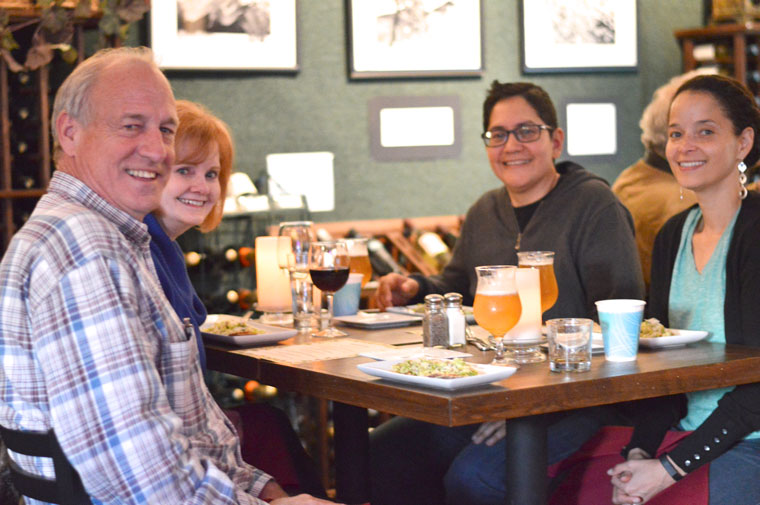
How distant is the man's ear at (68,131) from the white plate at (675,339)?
4.38 feet

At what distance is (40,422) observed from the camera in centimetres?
163

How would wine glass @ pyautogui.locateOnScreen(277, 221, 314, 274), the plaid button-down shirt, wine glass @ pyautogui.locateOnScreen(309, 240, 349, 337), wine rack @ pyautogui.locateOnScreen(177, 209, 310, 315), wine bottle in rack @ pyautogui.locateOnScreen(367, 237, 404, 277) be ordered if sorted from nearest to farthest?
the plaid button-down shirt
wine glass @ pyautogui.locateOnScreen(309, 240, 349, 337)
wine glass @ pyautogui.locateOnScreen(277, 221, 314, 274)
wine rack @ pyautogui.locateOnScreen(177, 209, 310, 315)
wine bottle in rack @ pyautogui.locateOnScreen(367, 237, 404, 277)

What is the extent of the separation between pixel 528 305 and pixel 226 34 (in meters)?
2.81

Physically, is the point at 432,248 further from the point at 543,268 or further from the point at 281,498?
the point at 281,498

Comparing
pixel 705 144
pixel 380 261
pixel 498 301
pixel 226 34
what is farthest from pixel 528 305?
pixel 226 34

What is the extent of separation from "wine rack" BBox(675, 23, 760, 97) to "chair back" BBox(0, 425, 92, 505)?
185 inches


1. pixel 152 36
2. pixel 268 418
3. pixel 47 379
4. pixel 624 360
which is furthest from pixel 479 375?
pixel 152 36

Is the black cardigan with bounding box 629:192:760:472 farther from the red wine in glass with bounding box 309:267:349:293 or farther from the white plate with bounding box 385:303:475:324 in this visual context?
the red wine in glass with bounding box 309:267:349:293

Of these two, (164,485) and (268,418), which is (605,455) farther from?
(164,485)

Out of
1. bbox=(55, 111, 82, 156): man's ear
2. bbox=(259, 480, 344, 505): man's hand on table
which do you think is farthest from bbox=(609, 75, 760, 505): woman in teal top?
bbox=(55, 111, 82, 156): man's ear

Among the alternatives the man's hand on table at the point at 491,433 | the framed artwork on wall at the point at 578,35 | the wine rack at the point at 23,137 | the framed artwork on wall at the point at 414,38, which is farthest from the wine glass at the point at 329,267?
the framed artwork on wall at the point at 578,35

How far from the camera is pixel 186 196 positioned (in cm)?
267

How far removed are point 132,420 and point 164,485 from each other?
0.40 ft

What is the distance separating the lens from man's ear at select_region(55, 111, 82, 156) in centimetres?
180
